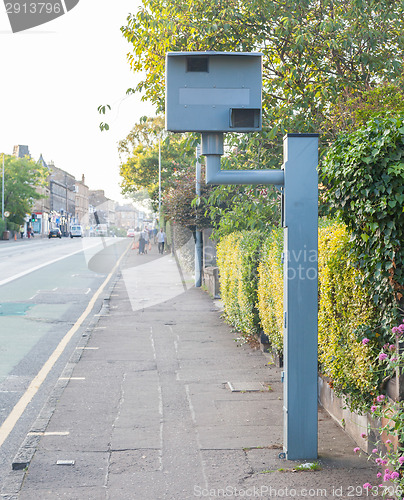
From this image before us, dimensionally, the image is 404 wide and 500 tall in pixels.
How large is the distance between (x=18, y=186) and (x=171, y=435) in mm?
82047

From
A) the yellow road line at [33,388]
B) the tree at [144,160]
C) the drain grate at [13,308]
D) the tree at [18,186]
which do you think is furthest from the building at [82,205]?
the yellow road line at [33,388]

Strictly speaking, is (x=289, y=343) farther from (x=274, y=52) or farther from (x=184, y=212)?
(x=184, y=212)

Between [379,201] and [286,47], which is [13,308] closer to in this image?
[286,47]

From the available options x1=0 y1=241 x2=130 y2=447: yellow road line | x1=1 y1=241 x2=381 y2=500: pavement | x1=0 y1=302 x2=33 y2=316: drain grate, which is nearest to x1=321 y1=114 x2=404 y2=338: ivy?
x1=1 y1=241 x2=381 y2=500: pavement

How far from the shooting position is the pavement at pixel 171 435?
443 cm

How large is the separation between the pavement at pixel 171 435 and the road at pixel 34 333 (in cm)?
27

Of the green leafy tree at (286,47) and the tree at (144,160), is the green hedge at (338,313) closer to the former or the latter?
the green leafy tree at (286,47)

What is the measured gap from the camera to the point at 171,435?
18.2 feet

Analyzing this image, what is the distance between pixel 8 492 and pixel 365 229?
10.3 feet

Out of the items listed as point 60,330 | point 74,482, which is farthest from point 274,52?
point 74,482

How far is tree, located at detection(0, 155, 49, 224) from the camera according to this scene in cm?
8350

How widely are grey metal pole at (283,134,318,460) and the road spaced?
2370mm

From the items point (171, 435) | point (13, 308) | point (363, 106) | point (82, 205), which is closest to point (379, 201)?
point (171, 435)

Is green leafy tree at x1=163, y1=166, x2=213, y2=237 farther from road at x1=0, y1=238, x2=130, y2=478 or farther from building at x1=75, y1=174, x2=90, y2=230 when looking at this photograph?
building at x1=75, y1=174, x2=90, y2=230
